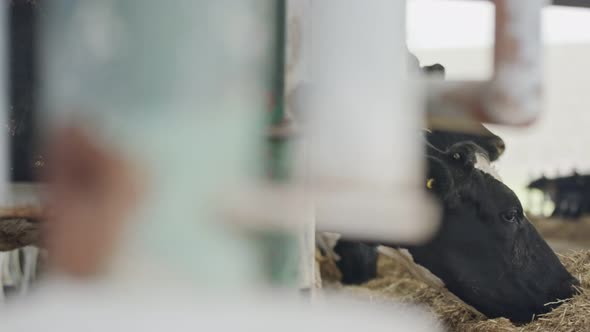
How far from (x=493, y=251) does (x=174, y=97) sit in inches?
142

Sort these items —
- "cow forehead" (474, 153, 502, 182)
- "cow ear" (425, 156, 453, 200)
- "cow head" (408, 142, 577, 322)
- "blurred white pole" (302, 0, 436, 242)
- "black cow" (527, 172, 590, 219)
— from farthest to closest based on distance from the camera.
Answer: "black cow" (527, 172, 590, 219) < "cow forehead" (474, 153, 502, 182) < "cow head" (408, 142, 577, 322) < "cow ear" (425, 156, 453, 200) < "blurred white pole" (302, 0, 436, 242)

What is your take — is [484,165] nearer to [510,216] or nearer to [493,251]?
[510,216]

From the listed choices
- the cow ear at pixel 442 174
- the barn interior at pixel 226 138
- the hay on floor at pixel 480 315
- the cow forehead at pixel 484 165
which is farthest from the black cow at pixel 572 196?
the barn interior at pixel 226 138

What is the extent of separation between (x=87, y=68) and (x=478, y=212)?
360 centimetres

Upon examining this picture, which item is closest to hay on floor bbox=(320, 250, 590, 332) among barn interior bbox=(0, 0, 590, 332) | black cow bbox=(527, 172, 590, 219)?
barn interior bbox=(0, 0, 590, 332)

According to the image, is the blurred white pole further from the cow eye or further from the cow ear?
the cow eye

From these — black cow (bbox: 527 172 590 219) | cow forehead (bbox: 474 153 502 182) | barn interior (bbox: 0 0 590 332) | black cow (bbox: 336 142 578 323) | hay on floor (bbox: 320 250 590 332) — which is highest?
barn interior (bbox: 0 0 590 332)

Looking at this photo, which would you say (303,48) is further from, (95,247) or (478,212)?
(478,212)

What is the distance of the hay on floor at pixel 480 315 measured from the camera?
393 cm

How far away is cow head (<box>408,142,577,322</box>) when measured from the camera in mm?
4109

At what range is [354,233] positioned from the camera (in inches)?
32.3

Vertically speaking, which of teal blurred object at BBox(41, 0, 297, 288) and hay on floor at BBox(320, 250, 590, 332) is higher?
teal blurred object at BBox(41, 0, 297, 288)

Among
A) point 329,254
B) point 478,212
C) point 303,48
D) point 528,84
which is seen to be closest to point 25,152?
point 303,48

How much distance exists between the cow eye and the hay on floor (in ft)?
1.68
